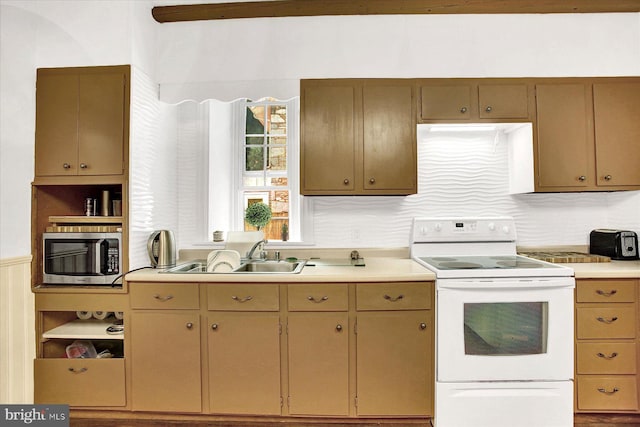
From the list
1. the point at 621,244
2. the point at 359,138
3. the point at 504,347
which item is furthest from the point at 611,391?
the point at 359,138

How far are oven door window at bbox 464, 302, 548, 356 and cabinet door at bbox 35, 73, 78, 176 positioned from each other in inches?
106

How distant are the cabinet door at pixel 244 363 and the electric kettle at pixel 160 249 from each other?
57cm

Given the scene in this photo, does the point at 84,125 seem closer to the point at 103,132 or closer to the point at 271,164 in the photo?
the point at 103,132

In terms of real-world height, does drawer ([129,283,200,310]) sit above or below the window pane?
below

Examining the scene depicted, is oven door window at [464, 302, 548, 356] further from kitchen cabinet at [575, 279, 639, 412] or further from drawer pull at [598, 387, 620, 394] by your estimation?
drawer pull at [598, 387, 620, 394]

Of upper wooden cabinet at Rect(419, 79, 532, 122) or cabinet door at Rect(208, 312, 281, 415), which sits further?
upper wooden cabinet at Rect(419, 79, 532, 122)

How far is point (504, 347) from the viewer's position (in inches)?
82.7

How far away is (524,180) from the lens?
259 centimetres

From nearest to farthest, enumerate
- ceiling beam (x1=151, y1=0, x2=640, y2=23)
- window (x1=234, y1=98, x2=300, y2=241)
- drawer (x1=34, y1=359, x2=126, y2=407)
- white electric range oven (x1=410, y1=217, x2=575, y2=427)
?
white electric range oven (x1=410, y1=217, x2=575, y2=427)
drawer (x1=34, y1=359, x2=126, y2=407)
ceiling beam (x1=151, y1=0, x2=640, y2=23)
window (x1=234, y1=98, x2=300, y2=241)

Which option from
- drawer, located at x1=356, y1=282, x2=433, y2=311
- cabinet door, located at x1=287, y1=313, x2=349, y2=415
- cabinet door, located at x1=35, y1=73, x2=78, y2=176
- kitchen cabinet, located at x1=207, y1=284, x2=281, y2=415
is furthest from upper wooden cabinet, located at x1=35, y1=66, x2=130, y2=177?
drawer, located at x1=356, y1=282, x2=433, y2=311

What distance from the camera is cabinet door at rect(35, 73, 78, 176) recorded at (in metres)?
2.28

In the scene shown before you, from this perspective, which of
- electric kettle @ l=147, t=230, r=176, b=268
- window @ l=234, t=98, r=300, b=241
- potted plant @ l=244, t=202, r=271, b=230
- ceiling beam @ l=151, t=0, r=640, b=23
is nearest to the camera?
electric kettle @ l=147, t=230, r=176, b=268

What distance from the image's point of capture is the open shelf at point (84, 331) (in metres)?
2.22

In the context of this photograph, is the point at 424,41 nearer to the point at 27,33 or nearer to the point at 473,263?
the point at 473,263
